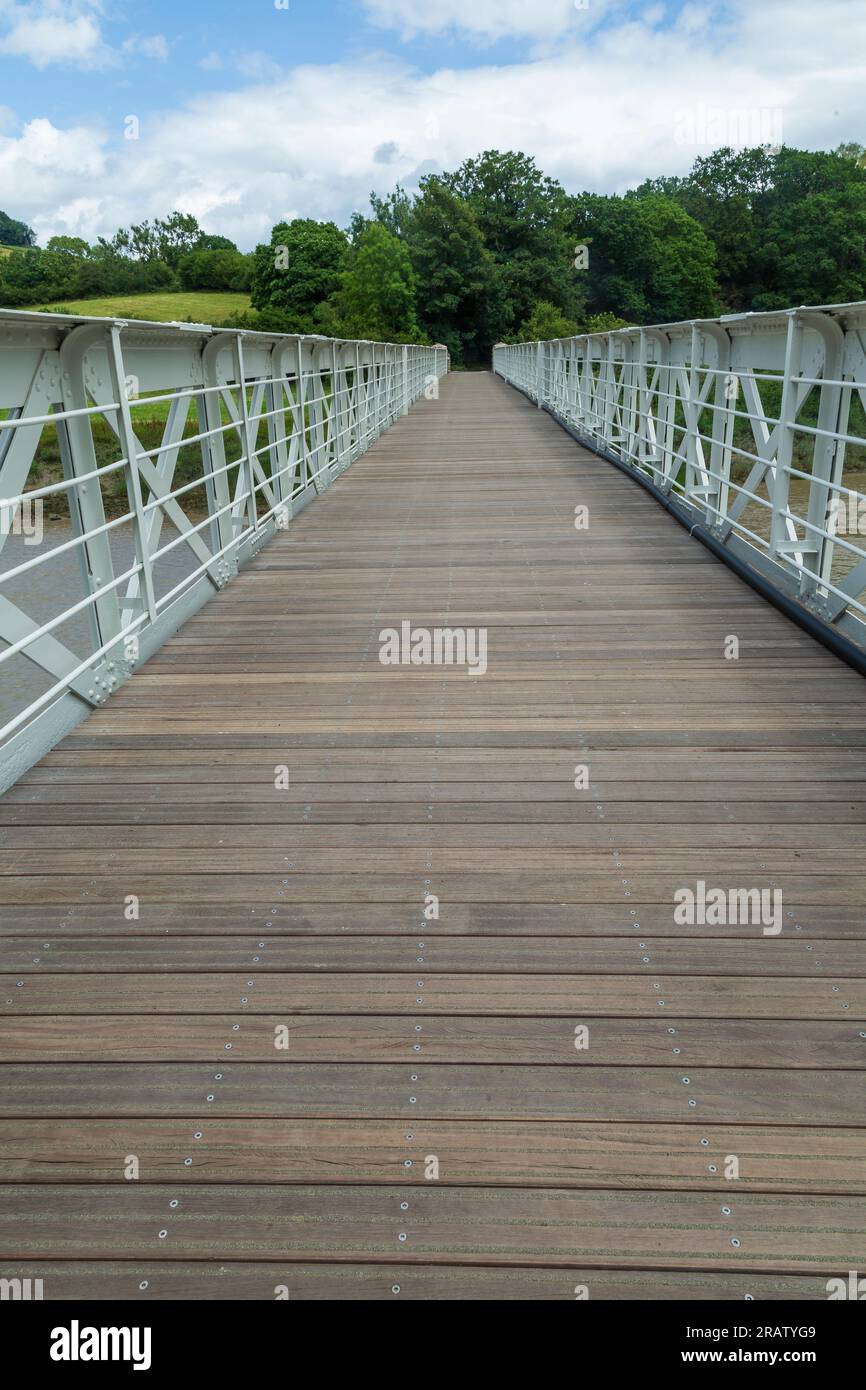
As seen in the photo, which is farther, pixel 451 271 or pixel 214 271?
pixel 214 271

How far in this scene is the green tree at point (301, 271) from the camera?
73.4m

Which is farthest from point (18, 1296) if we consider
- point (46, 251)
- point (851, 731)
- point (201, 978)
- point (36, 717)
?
point (46, 251)

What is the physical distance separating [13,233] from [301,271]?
42.1 m

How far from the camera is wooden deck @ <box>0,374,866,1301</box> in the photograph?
1723mm

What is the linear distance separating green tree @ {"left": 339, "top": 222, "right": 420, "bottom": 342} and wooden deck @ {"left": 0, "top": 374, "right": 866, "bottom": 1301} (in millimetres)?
49563

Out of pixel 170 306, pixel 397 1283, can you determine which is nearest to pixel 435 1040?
pixel 397 1283

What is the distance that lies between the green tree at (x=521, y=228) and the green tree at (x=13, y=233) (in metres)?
50.7

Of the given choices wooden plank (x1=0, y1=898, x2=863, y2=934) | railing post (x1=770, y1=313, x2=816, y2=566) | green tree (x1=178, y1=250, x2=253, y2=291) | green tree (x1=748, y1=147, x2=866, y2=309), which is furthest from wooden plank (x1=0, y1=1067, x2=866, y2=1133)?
green tree (x1=178, y1=250, x2=253, y2=291)

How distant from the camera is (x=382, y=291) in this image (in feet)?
170

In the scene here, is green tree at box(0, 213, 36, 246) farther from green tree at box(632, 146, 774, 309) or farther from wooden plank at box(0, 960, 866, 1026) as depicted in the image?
wooden plank at box(0, 960, 866, 1026)

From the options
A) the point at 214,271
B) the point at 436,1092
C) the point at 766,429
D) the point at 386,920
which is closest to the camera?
the point at 436,1092

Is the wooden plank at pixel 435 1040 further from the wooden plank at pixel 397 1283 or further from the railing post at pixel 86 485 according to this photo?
the railing post at pixel 86 485

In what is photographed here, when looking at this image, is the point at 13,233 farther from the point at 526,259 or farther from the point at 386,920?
the point at 386,920
